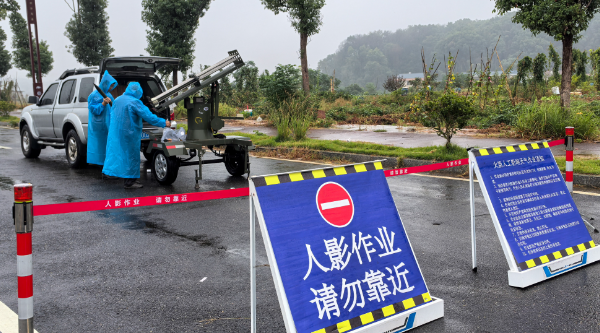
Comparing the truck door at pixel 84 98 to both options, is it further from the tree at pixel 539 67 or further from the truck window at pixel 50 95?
the tree at pixel 539 67

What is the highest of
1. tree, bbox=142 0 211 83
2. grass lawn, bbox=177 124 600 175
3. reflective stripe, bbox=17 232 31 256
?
tree, bbox=142 0 211 83

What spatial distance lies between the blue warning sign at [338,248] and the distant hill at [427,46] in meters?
118

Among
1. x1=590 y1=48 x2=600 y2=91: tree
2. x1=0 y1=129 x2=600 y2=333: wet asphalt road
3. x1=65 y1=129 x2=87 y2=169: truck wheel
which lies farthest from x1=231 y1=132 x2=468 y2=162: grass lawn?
x1=590 y1=48 x2=600 y2=91: tree

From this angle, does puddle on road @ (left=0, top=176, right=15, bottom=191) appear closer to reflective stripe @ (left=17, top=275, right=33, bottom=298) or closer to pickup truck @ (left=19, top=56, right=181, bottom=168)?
pickup truck @ (left=19, top=56, right=181, bottom=168)

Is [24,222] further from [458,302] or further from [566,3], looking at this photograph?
[566,3]

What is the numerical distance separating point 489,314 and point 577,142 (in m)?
10.2

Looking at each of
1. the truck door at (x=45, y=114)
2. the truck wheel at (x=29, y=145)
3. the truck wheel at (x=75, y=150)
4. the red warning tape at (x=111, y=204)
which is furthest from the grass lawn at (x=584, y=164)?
the truck wheel at (x=29, y=145)

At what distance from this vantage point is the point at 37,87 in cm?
2395

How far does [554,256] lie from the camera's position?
4.46 meters

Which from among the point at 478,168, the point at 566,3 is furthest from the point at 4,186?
the point at 566,3

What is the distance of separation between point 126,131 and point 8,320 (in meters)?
5.16

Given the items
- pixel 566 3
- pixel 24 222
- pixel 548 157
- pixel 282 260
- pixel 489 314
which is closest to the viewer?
pixel 24 222

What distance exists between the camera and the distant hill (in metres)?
122

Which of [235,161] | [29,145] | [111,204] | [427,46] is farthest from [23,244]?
[427,46]
